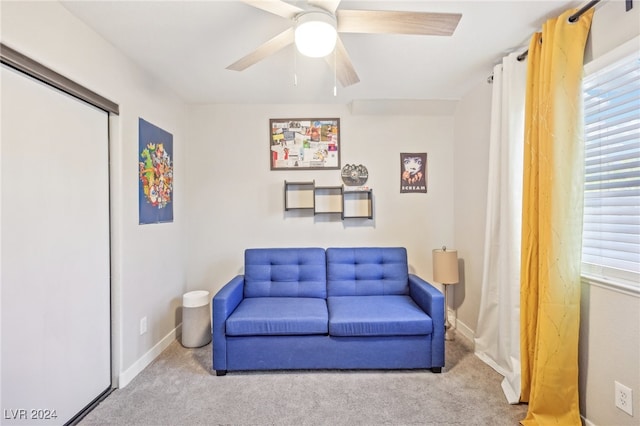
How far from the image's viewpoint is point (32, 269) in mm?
1522

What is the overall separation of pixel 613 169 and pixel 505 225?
682mm

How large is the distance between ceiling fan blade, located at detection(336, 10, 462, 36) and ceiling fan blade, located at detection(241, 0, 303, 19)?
0.22 metres

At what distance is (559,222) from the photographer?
1659 millimetres

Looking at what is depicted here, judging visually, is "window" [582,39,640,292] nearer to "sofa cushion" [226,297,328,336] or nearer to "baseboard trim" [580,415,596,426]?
"baseboard trim" [580,415,596,426]

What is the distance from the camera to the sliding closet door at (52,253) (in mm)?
1417

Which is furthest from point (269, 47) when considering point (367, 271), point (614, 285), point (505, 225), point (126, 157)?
point (614, 285)

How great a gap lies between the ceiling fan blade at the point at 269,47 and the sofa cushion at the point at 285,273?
174 centimetres

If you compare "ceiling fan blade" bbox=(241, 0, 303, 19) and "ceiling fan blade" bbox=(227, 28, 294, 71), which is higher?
"ceiling fan blade" bbox=(241, 0, 303, 19)

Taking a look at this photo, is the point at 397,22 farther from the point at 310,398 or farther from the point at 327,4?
the point at 310,398

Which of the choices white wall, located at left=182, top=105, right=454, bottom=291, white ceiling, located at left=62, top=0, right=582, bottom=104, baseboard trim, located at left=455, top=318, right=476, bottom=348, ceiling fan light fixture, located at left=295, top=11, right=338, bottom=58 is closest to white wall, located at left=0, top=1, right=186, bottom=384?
white ceiling, located at left=62, top=0, right=582, bottom=104

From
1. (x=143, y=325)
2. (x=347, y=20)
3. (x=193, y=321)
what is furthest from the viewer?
(x=193, y=321)

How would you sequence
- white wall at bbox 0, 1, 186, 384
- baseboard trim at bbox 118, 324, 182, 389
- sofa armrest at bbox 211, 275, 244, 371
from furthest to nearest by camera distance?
sofa armrest at bbox 211, 275, 244, 371 < baseboard trim at bbox 118, 324, 182, 389 < white wall at bbox 0, 1, 186, 384

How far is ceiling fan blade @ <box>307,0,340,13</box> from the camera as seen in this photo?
1.35 meters

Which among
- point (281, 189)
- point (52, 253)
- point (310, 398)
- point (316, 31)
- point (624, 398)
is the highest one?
point (316, 31)
